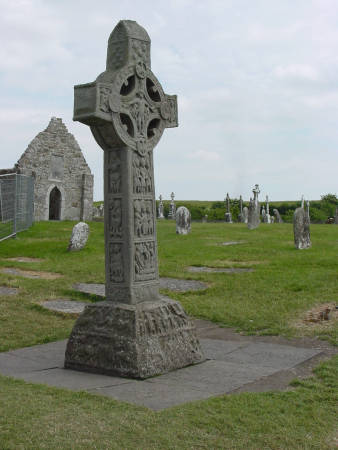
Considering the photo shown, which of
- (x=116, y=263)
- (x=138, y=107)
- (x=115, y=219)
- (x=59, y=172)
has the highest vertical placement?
(x=59, y=172)

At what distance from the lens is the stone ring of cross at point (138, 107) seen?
5.30 metres

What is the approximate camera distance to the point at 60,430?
3.38 metres

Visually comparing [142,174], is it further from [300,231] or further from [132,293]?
[300,231]

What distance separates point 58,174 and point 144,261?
2716 cm

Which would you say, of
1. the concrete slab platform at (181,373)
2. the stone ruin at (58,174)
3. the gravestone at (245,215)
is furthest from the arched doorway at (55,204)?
the concrete slab platform at (181,373)

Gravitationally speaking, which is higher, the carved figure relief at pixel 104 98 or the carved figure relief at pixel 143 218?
the carved figure relief at pixel 104 98

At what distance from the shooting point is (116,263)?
5.44 metres

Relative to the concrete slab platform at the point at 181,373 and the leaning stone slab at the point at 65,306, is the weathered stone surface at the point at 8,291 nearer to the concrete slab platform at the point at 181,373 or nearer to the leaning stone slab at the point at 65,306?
the leaning stone slab at the point at 65,306

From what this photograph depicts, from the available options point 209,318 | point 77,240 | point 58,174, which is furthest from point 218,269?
point 58,174

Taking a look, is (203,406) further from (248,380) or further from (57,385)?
(57,385)

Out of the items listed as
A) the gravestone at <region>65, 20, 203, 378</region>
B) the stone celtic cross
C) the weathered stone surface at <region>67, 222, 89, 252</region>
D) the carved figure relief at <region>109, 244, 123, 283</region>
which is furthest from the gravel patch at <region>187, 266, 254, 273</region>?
the carved figure relief at <region>109, 244, 123, 283</region>

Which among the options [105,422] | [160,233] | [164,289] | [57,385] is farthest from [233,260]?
[105,422]

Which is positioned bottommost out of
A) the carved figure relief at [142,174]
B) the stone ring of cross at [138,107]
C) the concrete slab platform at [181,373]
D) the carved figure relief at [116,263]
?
the concrete slab platform at [181,373]

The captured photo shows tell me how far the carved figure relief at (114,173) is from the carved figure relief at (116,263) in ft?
1.90
